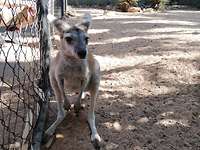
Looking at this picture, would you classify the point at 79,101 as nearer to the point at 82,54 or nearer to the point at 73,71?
the point at 73,71

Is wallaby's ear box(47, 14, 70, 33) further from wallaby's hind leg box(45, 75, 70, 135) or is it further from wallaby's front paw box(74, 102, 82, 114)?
wallaby's front paw box(74, 102, 82, 114)

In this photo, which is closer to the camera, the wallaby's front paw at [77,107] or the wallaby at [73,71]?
the wallaby at [73,71]

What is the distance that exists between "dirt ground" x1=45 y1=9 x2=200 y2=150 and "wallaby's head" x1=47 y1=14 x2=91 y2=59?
666mm

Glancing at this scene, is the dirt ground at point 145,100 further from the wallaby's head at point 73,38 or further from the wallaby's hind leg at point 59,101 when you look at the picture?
the wallaby's head at point 73,38

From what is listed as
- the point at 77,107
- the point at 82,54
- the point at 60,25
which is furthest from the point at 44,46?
the point at 82,54

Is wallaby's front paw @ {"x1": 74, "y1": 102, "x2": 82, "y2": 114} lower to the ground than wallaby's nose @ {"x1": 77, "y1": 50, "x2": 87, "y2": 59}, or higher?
lower

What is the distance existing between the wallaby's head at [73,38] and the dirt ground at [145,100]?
666 mm

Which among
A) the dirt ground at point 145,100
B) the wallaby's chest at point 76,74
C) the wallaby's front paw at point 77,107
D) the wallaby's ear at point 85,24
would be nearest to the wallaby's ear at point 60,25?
the wallaby's ear at point 85,24

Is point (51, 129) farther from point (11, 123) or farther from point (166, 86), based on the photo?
point (166, 86)

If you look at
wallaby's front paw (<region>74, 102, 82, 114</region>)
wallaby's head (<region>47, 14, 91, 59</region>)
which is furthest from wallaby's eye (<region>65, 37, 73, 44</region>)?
wallaby's front paw (<region>74, 102, 82, 114</region>)

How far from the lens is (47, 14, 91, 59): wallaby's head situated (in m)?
3.42

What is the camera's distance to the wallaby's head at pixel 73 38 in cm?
342

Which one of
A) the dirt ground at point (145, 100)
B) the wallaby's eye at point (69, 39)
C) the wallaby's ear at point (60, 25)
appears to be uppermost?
the wallaby's ear at point (60, 25)

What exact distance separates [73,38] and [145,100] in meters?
1.14
